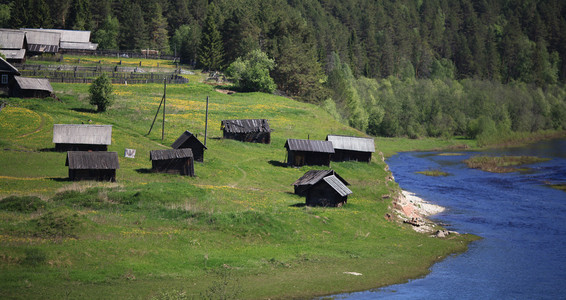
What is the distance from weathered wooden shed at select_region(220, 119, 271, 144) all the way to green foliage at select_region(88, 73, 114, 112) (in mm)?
16673

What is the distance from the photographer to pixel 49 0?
149625 mm

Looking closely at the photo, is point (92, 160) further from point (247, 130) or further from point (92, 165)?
point (247, 130)

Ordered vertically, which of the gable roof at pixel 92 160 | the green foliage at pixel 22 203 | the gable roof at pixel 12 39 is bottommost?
the green foliage at pixel 22 203

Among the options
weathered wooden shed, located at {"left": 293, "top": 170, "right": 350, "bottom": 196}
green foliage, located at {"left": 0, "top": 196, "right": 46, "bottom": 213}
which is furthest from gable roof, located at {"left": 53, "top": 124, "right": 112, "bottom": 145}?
weathered wooden shed, located at {"left": 293, "top": 170, "right": 350, "bottom": 196}

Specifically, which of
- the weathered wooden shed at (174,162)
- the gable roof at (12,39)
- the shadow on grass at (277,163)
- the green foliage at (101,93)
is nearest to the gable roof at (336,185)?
the weathered wooden shed at (174,162)

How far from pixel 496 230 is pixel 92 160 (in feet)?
120

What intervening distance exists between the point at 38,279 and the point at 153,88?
3107 inches

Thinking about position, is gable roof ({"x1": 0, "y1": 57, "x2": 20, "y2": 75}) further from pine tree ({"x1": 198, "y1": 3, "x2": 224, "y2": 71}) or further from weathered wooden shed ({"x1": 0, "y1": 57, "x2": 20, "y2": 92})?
pine tree ({"x1": 198, "y1": 3, "x2": 224, "y2": 71})

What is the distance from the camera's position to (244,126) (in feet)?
273

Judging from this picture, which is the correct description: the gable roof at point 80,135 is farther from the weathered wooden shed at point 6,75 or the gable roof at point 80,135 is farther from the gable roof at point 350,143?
the gable roof at point 350,143

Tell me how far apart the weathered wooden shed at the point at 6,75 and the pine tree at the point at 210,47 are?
177ft

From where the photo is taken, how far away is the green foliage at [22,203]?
4119 centimetres

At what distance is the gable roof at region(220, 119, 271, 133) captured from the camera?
271ft

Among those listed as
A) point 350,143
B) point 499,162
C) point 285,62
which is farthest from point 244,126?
point 285,62
